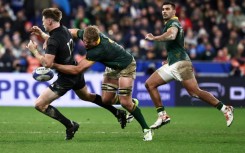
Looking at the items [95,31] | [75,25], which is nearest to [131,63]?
[95,31]

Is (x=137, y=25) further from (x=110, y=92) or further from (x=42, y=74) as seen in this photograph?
(x=42, y=74)

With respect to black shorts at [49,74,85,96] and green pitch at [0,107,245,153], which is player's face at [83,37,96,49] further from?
green pitch at [0,107,245,153]

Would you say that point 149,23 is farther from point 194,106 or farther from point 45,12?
point 45,12

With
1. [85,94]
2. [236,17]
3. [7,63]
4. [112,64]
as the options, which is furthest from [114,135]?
[236,17]

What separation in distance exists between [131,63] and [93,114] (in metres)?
6.46

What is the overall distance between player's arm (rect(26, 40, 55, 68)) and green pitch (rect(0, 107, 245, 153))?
4.21ft

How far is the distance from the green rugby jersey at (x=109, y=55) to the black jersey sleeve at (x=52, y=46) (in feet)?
1.77

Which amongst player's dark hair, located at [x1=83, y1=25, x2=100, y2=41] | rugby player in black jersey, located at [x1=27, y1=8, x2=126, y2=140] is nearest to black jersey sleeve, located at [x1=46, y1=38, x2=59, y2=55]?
rugby player in black jersey, located at [x1=27, y1=8, x2=126, y2=140]

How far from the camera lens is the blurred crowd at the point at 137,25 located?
24469 mm

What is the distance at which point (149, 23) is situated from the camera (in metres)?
26.4

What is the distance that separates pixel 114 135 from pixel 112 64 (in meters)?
1.44

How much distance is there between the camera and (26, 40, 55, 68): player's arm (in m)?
12.2

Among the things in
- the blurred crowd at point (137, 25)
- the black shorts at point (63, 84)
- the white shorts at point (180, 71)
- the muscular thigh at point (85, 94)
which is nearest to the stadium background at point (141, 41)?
the blurred crowd at point (137, 25)

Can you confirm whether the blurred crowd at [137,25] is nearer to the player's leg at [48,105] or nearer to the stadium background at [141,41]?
A: the stadium background at [141,41]
